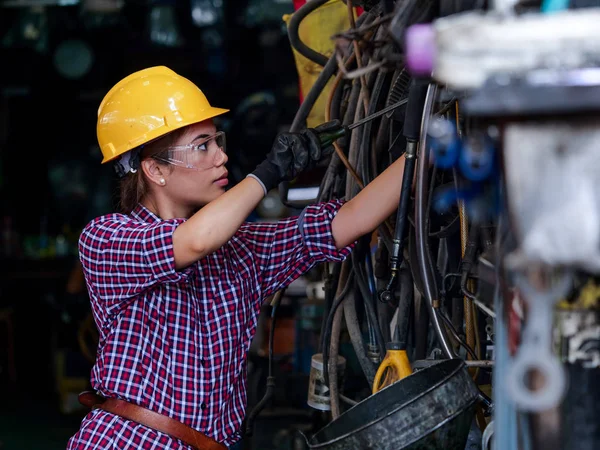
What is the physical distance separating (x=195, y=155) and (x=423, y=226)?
0.71 m

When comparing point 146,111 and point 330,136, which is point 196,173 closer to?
point 146,111

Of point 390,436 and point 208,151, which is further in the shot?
point 208,151

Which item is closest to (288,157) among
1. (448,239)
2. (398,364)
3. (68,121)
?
(448,239)

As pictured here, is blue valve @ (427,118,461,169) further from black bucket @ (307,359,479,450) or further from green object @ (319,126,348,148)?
green object @ (319,126,348,148)

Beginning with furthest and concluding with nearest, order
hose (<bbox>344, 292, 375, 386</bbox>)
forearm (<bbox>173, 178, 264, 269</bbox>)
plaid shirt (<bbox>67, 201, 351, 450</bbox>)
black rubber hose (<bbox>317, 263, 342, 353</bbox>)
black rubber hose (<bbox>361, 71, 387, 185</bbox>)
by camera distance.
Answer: black rubber hose (<bbox>317, 263, 342, 353</bbox>)
hose (<bbox>344, 292, 375, 386</bbox>)
black rubber hose (<bbox>361, 71, 387, 185</bbox>)
plaid shirt (<bbox>67, 201, 351, 450</bbox>)
forearm (<bbox>173, 178, 264, 269</bbox>)

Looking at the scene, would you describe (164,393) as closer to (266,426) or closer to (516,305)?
(516,305)

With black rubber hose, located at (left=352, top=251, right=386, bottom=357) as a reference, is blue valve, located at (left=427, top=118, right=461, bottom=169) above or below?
above

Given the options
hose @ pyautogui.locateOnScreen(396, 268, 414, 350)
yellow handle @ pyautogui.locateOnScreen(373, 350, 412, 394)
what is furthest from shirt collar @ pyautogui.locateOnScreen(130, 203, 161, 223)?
yellow handle @ pyautogui.locateOnScreen(373, 350, 412, 394)

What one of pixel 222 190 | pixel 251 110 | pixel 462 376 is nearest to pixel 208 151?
pixel 222 190

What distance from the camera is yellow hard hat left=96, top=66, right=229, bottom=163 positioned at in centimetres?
227

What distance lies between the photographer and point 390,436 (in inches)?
58.0

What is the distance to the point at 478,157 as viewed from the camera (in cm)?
113

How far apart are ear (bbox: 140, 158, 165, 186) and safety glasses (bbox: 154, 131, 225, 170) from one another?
2cm

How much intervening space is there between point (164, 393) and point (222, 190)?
21.9 inches
